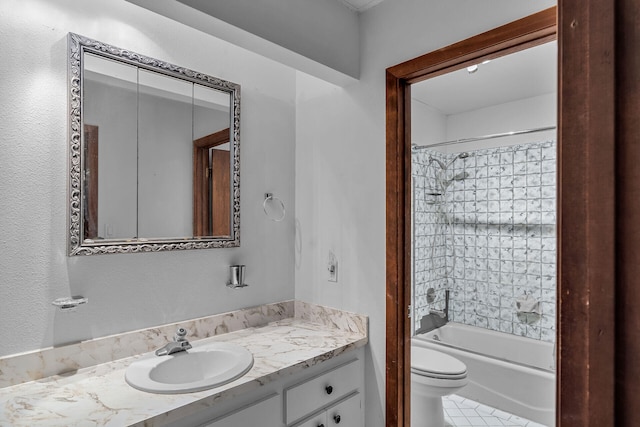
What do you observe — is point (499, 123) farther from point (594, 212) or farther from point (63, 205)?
point (63, 205)

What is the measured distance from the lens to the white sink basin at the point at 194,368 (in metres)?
1.27

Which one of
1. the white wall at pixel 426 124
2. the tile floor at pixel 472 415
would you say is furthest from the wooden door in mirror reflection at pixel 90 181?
the tile floor at pixel 472 415

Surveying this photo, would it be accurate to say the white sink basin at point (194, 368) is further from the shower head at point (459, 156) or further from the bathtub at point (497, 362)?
the shower head at point (459, 156)

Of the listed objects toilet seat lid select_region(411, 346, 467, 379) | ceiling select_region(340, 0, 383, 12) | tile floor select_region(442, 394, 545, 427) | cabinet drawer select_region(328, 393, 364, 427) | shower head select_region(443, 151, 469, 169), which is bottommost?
tile floor select_region(442, 394, 545, 427)

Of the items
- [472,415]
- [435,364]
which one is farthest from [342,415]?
[472,415]

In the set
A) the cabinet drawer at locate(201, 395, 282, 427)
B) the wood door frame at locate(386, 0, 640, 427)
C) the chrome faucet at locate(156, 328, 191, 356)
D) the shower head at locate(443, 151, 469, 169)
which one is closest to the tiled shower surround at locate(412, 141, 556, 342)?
the shower head at locate(443, 151, 469, 169)

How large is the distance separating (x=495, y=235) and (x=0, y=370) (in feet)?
8.09

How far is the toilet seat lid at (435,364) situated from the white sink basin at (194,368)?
97 cm

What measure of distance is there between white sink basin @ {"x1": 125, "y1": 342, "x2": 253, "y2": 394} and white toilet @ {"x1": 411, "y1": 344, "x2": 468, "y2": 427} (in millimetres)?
961

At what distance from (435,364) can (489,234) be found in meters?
0.88

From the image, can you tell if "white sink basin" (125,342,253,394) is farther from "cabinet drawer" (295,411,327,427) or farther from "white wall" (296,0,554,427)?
"white wall" (296,0,554,427)

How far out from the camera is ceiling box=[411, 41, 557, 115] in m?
1.50

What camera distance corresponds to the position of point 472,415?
7.12 feet

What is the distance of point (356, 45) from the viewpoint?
190 centimetres
